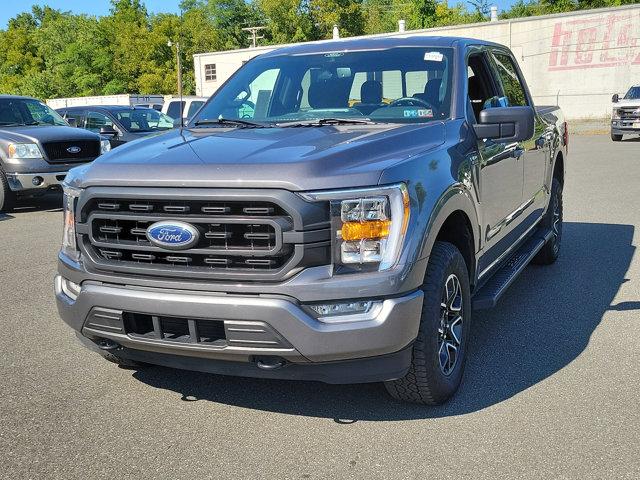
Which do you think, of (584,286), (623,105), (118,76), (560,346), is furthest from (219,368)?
(118,76)

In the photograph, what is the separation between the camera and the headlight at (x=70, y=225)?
11.7ft

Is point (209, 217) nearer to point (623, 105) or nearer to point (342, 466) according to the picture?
point (342, 466)

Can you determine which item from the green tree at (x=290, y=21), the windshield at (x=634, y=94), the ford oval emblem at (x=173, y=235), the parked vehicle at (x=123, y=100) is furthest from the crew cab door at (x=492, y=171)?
the green tree at (x=290, y=21)

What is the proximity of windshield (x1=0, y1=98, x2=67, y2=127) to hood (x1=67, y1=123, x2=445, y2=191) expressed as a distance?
8978 mm

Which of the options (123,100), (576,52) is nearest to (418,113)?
(576,52)

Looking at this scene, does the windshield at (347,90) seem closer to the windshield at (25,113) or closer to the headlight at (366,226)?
the headlight at (366,226)

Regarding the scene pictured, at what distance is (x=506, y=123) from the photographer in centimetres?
403

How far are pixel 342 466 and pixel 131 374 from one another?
1657mm

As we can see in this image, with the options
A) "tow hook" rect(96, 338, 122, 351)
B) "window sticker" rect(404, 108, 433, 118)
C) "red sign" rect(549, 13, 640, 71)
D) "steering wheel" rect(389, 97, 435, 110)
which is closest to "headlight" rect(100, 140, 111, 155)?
"steering wheel" rect(389, 97, 435, 110)

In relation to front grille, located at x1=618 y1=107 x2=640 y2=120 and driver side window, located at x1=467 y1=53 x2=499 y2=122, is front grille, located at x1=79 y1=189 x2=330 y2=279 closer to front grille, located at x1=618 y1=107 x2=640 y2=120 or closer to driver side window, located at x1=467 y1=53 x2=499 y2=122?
driver side window, located at x1=467 y1=53 x2=499 y2=122

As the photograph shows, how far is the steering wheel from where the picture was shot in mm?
4199

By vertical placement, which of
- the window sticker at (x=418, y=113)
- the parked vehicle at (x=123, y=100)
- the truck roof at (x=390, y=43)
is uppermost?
the truck roof at (x=390, y=43)

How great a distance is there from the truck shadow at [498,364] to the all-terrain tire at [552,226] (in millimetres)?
161

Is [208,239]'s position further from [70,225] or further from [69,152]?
[69,152]
